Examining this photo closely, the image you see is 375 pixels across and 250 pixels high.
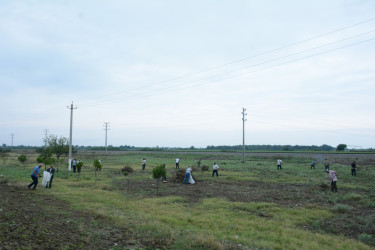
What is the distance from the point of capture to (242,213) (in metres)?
12.9

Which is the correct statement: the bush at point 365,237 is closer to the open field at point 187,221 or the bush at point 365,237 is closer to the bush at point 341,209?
the open field at point 187,221

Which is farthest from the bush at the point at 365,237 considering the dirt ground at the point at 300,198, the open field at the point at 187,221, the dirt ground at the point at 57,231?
the dirt ground at the point at 57,231

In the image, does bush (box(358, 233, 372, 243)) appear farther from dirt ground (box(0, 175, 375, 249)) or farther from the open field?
dirt ground (box(0, 175, 375, 249))

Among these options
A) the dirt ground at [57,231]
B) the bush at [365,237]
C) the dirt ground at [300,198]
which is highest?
the dirt ground at [57,231]

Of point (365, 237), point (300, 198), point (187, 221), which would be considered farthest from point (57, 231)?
point (300, 198)

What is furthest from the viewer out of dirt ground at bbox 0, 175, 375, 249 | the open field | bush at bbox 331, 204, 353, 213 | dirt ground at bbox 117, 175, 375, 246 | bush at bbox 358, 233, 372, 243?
bush at bbox 331, 204, 353, 213

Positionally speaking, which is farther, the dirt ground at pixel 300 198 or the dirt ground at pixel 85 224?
the dirt ground at pixel 300 198

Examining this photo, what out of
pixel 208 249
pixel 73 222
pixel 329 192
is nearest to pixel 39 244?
pixel 73 222

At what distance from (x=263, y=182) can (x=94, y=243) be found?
18.9 m

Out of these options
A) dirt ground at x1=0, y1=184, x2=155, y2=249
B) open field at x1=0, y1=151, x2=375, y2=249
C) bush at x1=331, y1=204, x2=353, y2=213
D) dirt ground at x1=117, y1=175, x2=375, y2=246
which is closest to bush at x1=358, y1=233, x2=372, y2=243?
open field at x1=0, y1=151, x2=375, y2=249

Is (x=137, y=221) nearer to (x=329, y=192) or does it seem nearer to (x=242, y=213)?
(x=242, y=213)

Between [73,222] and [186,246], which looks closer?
[186,246]

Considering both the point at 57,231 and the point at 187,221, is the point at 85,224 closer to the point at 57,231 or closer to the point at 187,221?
the point at 57,231

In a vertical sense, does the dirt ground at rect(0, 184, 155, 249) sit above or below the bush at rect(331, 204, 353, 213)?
above
